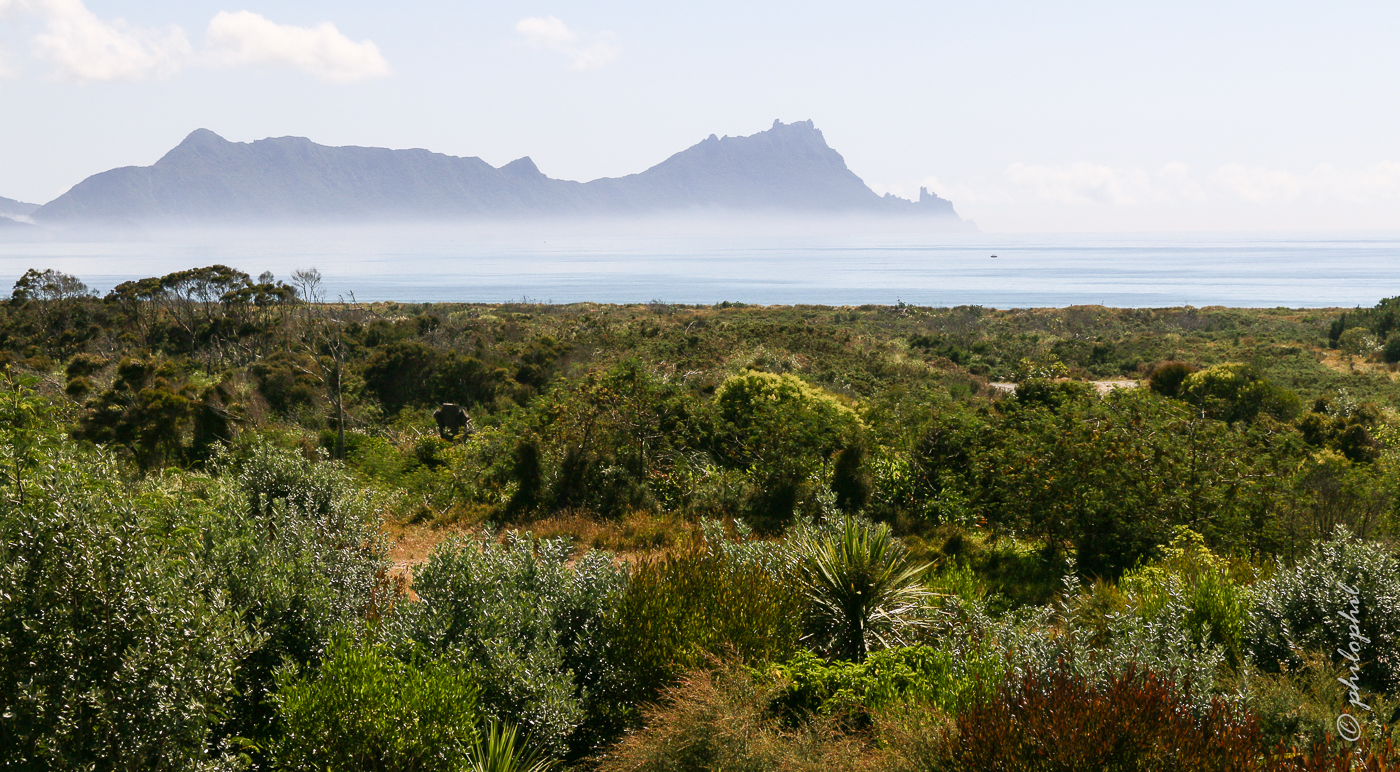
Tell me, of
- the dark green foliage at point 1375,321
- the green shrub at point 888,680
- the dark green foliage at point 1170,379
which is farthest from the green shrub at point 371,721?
the dark green foliage at point 1375,321

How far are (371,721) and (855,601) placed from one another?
3730mm

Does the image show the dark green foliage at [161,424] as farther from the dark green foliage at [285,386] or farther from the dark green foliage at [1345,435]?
the dark green foliage at [1345,435]

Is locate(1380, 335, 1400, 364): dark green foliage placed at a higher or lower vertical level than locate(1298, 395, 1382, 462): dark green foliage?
higher

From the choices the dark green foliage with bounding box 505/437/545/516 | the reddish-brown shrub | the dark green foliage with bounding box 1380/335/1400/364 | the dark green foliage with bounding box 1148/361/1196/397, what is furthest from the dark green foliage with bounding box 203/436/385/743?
the dark green foliage with bounding box 1380/335/1400/364

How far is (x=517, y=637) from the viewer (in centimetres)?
472

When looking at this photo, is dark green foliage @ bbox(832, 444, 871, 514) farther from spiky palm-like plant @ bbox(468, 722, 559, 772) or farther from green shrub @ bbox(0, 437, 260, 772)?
green shrub @ bbox(0, 437, 260, 772)

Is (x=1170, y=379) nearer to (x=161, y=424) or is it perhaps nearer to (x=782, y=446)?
(x=782, y=446)

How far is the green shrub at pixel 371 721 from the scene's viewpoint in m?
3.58

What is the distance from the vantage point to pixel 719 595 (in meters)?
5.28

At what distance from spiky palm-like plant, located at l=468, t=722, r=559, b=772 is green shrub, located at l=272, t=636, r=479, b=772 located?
149 mm

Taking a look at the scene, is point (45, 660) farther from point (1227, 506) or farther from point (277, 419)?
point (277, 419)

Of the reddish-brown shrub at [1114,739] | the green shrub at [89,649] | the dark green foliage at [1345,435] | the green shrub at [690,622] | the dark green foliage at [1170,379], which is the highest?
the green shrub at [89,649]

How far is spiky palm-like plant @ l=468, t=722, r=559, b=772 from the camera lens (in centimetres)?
399

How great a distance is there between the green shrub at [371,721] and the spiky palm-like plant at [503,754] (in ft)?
0.49
